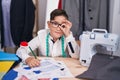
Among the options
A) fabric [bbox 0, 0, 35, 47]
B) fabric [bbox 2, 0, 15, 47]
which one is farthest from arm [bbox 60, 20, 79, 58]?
fabric [bbox 2, 0, 15, 47]

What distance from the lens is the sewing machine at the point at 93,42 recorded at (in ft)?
4.94

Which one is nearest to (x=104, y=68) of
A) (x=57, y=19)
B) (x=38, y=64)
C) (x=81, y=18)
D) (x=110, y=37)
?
(x=110, y=37)

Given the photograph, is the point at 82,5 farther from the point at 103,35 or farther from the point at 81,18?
the point at 103,35

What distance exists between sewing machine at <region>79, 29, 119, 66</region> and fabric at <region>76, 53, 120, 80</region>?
0.06 metres

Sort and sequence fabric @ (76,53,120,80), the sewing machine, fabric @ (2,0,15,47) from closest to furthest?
fabric @ (76,53,120,80), the sewing machine, fabric @ (2,0,15,47)

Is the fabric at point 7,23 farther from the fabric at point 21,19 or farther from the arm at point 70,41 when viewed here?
the arm at point 70,41

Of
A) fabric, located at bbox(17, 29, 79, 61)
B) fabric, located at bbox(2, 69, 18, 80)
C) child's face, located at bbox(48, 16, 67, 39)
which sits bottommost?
fabric, located at bbox(2, 69, 18, 80)

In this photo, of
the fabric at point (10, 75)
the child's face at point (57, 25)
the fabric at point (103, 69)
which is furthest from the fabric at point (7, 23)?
the fabric at point (103, 69)

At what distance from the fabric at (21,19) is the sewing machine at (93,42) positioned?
4.06ft

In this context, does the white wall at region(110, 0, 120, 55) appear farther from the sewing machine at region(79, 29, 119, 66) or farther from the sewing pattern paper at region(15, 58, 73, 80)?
the sewing pattern paper at region(15, 58, 73, 80)

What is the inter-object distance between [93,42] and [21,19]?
134 cm

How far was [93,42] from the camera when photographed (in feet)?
5.06

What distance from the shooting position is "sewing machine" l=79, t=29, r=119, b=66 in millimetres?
1505

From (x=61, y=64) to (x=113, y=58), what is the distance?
0.36 meters
